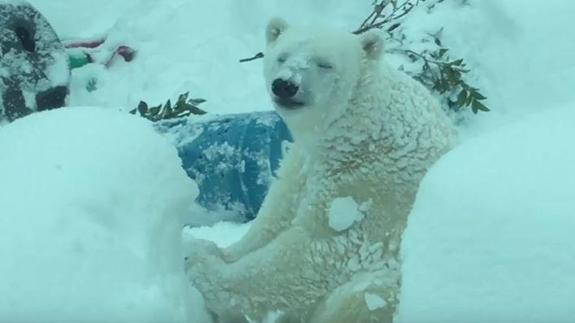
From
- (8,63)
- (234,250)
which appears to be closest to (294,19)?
(8,63)

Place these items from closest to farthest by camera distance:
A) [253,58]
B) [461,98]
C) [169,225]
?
[169,225]
[461,98]
[253,58]

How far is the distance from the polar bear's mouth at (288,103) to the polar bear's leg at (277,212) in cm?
21

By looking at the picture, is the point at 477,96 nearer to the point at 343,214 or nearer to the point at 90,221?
the point at 343,214

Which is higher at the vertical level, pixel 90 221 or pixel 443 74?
pixel 443 74

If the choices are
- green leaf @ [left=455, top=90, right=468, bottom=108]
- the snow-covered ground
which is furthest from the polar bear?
green leaf @ [left=455, top=90, right=468, bottom=108]

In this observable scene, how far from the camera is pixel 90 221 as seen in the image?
7.69 feet

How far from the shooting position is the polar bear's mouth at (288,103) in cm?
293

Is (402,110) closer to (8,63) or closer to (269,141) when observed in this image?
(269,141)

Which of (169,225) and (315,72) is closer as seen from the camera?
(169,225)

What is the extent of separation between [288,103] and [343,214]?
11.3 inches

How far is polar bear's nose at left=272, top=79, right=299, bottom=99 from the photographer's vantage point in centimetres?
290

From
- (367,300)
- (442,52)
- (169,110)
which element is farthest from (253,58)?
(367,300)

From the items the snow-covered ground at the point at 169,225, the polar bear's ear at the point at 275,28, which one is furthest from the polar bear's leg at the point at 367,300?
the polar bear's ear at the point at 275,28

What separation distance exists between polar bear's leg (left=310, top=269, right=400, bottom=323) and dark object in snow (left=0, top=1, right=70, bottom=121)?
8.17 feet
